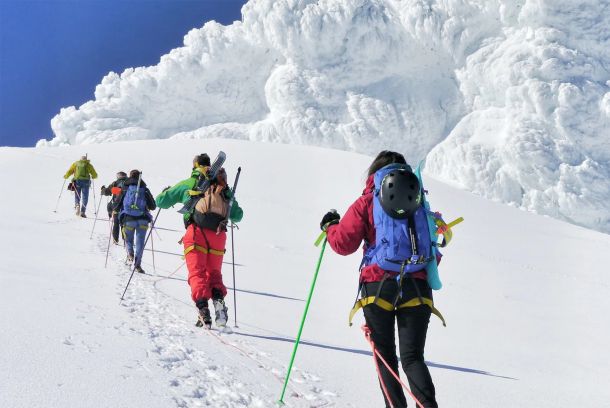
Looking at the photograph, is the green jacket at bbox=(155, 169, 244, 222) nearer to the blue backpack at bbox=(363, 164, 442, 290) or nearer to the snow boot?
the snow boot

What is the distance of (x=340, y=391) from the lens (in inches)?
136

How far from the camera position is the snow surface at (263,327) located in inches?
117

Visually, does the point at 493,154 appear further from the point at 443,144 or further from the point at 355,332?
the point at 355,332

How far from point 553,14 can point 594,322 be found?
7121 centimetres

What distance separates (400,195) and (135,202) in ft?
19.7

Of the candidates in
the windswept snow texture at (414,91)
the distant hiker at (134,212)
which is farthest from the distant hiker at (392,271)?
the windswept snow texture at (414,91)

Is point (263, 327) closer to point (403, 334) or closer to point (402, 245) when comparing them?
point (403, 334)

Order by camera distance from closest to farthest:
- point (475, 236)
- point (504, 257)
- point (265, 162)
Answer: point (504, 257) → point (475, 236) → point (265, 162)

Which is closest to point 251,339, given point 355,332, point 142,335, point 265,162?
point 142,335

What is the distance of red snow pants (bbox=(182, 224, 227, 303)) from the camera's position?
4871 mm

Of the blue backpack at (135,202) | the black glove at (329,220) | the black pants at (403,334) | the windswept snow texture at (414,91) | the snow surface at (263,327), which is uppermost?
the windswept snow texture at (414,91)

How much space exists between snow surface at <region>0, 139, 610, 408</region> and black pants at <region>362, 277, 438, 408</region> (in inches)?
20.0

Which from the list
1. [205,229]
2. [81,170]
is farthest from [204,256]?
[81,170]

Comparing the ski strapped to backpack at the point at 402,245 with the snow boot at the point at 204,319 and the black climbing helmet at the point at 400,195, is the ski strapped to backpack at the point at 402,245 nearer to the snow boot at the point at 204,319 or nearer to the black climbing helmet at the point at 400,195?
the black climbing helmet at the point at 400,195
